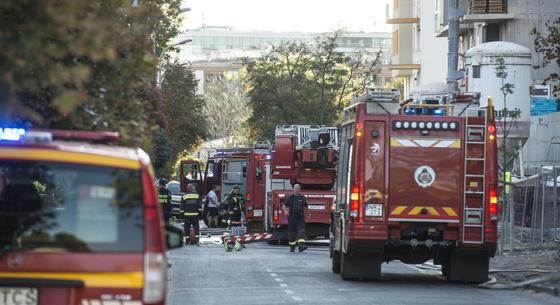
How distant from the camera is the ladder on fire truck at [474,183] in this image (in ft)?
65.3

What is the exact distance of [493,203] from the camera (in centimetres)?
1983

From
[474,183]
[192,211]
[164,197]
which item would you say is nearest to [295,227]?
[164,197]

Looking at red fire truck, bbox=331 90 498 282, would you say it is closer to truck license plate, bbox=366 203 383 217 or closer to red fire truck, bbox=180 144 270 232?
truck license plate, bbox=366 203 383 217

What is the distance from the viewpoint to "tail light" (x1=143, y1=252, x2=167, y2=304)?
8320mm

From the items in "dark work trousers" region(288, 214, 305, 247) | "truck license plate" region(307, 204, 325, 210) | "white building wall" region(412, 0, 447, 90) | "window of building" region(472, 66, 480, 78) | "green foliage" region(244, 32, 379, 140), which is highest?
"white building wall" region(412, 0, 447, 90)

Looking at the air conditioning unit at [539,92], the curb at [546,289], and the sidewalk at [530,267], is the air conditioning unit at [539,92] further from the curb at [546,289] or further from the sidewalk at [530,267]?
the curb at [546,289]

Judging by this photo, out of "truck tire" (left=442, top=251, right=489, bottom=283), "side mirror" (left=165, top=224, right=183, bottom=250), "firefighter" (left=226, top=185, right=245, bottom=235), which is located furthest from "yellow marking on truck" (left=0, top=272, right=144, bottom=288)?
"firefighter" (left=226, top=185, right=245, bottom=235)

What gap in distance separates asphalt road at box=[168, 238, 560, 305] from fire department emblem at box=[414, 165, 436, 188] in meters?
1.62

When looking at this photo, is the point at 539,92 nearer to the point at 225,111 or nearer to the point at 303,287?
the point at 303,287

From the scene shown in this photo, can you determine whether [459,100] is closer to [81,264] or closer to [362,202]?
[362,202]

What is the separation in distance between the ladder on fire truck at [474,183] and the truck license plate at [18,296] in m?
12.4

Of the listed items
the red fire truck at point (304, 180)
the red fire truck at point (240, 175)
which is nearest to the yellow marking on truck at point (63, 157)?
the red fire truck at point (304, 180)

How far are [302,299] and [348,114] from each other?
4.57 meters

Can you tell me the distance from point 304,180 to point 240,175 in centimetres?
1382
